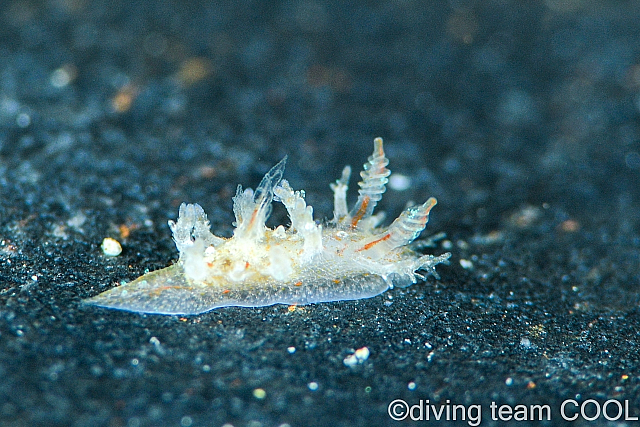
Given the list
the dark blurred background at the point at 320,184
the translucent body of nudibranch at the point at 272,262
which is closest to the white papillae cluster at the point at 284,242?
the translucent body of nudibranch at the point at 272,262

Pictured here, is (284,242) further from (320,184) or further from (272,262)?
(320,184)

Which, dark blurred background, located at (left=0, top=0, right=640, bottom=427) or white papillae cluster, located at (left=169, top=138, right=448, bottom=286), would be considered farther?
white papillae cluster, located at (left=169, top=138, right=448, bottom=286)

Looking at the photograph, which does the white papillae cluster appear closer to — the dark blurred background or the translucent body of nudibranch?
the translucent body of nudibranch

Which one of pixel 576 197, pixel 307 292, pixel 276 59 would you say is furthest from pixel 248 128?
pixel 576 197

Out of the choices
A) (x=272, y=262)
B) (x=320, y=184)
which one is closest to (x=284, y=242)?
(x=272, y=262)

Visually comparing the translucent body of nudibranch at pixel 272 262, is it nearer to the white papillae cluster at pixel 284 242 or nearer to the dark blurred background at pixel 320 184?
the white papillae cluster at pixel 284 242

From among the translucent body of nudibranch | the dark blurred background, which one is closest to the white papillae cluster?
the translucent body of nudibranch
